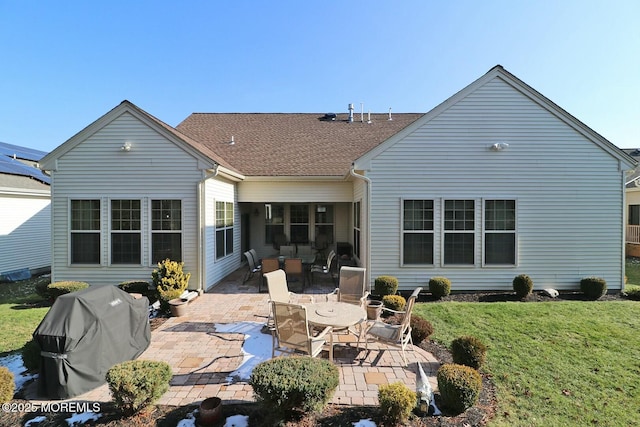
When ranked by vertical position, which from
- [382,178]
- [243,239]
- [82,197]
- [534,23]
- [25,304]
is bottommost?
[25,304]

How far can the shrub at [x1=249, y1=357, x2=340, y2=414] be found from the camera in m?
3.19

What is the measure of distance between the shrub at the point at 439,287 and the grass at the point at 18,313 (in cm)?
926

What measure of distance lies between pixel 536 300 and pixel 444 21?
865 centimetres

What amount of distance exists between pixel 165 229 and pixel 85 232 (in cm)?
240

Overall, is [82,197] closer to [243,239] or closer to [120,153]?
[120,153]

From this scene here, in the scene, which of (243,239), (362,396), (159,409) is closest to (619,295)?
(362,396)

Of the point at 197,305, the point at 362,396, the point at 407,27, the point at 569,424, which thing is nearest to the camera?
the point at 569,424

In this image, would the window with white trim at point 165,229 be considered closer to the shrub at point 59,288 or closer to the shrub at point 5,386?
the shrub at point 59,288

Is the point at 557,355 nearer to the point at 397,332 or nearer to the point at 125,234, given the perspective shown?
the point at 397,332

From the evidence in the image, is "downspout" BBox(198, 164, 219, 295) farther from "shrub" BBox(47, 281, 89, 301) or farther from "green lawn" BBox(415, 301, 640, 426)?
"green lawn" BBox(415, 301, 640, 426)

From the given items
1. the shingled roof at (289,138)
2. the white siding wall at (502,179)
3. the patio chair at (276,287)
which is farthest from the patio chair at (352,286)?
the shingled roof at (289,138)

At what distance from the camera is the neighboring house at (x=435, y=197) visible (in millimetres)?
8914

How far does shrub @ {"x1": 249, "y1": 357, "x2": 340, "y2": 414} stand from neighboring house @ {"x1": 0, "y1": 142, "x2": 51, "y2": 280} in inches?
545

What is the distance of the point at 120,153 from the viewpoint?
902cm
